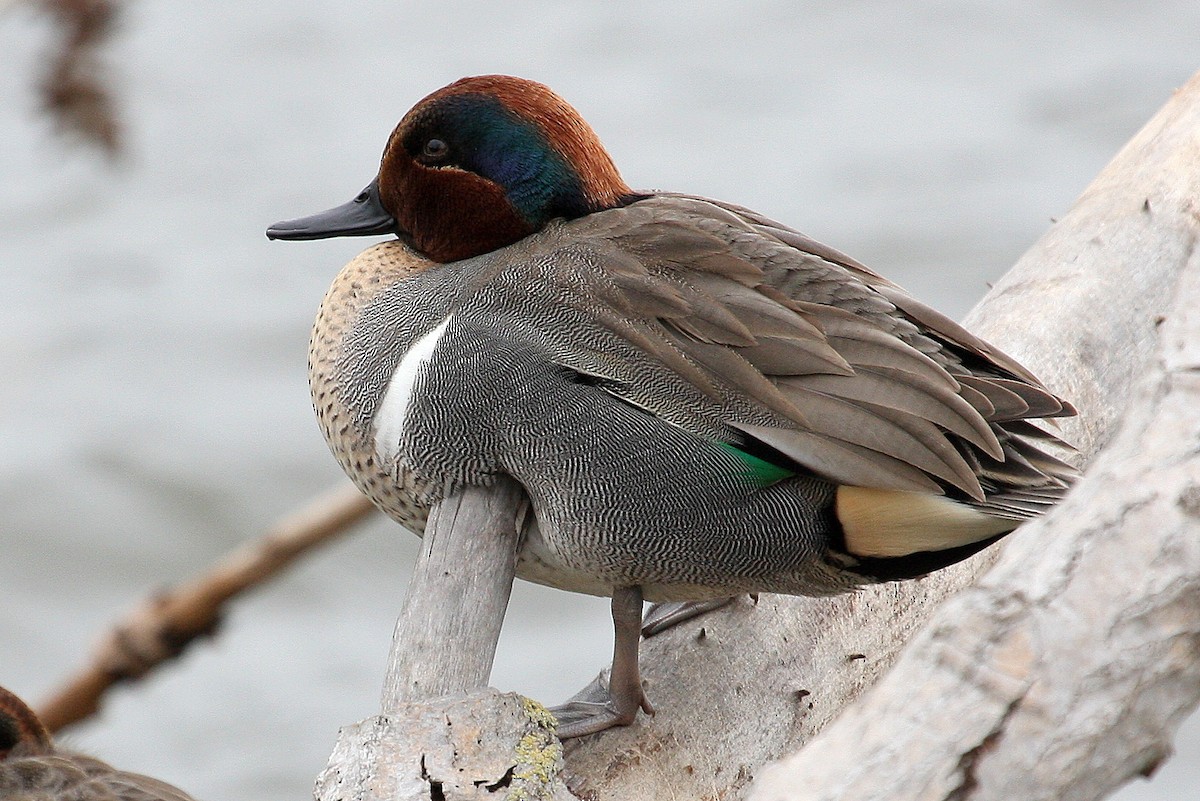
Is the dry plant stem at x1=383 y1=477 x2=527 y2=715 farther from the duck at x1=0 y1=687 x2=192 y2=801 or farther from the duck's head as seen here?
the duck at x1=0 y1=687 x2=192 y2=801

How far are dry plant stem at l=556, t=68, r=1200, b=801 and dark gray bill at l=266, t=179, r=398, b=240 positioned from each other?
895 millimetres

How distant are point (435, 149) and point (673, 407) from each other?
690mm

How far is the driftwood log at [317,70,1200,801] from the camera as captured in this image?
57.2 inches

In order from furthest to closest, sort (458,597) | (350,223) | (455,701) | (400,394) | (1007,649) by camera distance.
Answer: (350,223) → (400,394) → (458,597) → (455,701) → (1007,649)

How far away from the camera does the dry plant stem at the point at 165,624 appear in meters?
3.35

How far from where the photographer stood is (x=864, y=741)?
4.85ft

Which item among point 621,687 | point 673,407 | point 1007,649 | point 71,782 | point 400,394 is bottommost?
point 71,782

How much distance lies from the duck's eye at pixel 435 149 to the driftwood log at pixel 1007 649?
631 millimetres

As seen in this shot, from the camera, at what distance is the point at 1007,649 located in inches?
57.7

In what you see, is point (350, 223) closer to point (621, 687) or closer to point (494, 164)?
point (494, 164)

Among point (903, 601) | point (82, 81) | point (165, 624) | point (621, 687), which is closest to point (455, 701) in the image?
point (621, 687)

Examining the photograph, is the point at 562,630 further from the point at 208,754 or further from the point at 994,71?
the point at 994,71

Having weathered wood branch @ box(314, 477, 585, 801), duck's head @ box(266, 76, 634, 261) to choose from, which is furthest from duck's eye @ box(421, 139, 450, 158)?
weathered wood branch @ box(314, 477, 585, 801)

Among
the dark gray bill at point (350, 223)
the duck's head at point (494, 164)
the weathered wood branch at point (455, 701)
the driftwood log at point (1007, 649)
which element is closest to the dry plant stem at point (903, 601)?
the driftwood log at point (1007, 649)
